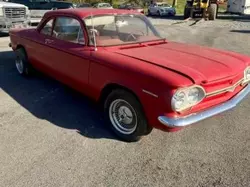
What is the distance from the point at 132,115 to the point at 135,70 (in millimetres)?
636

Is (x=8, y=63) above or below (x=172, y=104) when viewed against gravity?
below

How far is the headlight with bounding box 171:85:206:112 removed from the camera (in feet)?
9.96

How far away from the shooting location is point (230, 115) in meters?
4.55

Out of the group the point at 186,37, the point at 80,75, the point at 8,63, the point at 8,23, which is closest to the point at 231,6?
the point at 186,37

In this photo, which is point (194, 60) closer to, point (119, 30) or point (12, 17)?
point (119, 30)

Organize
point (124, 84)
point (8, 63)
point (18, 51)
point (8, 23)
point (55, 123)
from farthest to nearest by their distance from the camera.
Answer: point (8, 23) < point (8, 63) < point (18, 51) < point (55, 123) < point (124, 84)

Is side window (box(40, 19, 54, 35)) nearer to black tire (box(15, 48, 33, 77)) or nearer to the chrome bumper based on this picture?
black tire (box(15, 48, 33, 77))

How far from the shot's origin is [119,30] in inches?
176

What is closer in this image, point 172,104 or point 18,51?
point 172,104

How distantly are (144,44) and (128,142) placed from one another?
161 centimetres

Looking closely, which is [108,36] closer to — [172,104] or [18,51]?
[172,104]

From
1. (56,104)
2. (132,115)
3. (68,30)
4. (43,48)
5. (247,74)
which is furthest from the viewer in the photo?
(43,48)

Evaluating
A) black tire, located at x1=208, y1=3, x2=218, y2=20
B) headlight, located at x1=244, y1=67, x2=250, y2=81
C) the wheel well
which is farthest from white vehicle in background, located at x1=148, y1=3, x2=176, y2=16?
the wheel well

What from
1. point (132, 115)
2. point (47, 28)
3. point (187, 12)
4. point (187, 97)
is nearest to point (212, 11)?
point (187, 12)
